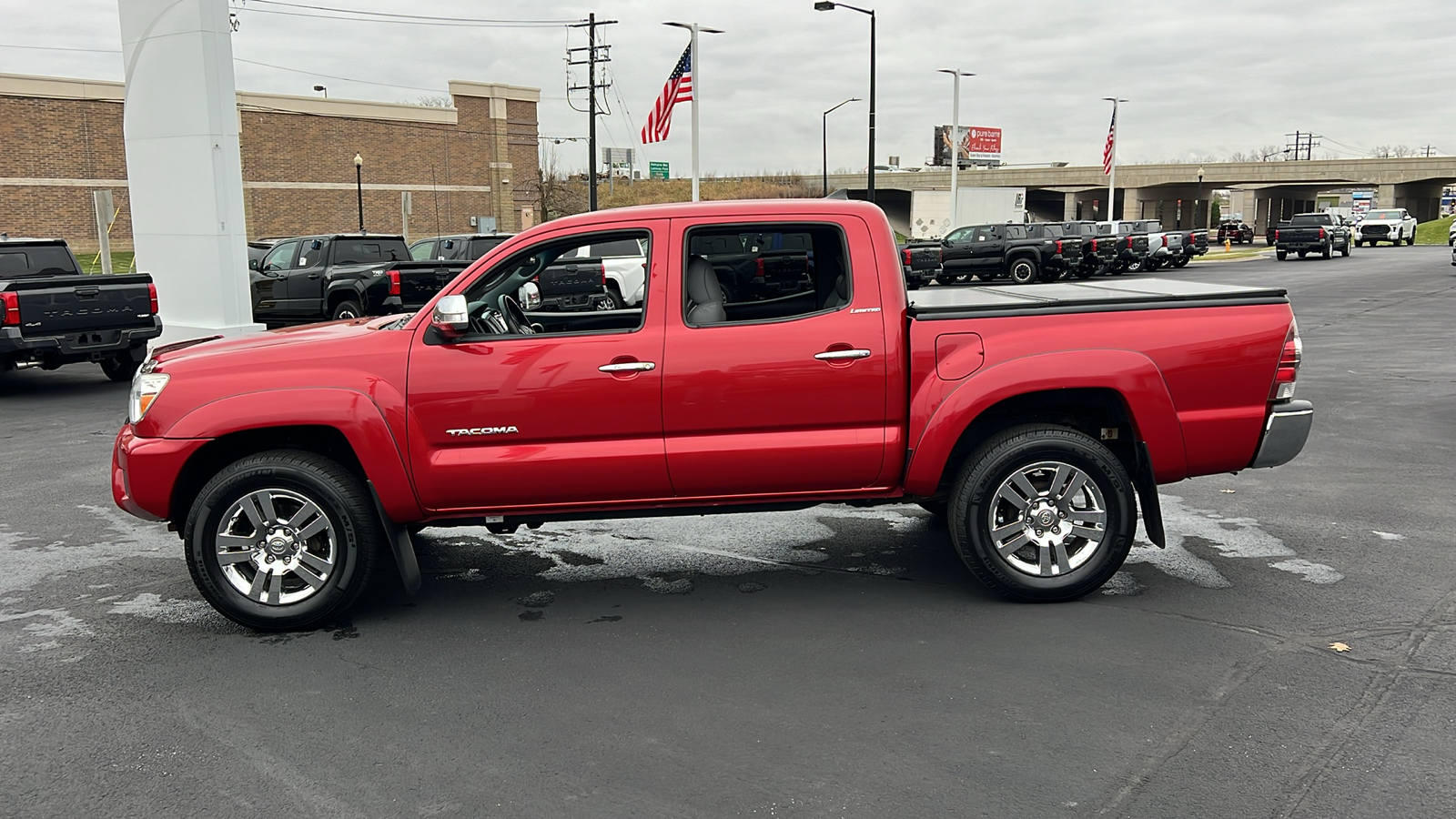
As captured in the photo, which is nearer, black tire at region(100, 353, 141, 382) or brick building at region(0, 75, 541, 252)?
black tire at region(100, 353, 141, 382)

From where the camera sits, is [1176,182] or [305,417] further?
[1176,182]

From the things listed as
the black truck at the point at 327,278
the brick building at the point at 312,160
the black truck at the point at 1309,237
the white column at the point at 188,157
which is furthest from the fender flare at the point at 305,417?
the black truck at the point at 1309,237

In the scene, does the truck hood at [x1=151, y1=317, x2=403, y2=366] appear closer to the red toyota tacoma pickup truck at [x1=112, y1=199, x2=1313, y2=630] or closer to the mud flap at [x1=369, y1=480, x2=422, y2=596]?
the red toyota tacoma pickup truck at [x1=112, y1=199, x2=1313, y2=630]

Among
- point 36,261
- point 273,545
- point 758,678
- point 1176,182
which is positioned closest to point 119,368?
point 36,261

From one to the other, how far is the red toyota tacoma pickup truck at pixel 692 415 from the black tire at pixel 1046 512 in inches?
0.5

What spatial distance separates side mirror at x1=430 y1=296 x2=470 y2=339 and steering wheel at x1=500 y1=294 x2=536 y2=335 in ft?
1.47

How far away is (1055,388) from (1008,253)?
2980cm

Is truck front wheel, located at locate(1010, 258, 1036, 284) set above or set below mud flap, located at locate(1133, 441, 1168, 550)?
above

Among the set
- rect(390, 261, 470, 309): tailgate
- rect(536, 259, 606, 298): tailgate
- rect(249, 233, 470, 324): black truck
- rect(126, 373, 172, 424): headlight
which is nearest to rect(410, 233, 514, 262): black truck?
rect(249, 233, 470, 324): black truck

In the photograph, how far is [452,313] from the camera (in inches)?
197

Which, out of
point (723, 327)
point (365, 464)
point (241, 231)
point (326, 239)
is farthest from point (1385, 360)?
point (326, 239)

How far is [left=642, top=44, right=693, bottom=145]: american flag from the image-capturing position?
2923 centimetres

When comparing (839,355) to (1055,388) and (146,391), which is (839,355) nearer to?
Answer: (1055,388)

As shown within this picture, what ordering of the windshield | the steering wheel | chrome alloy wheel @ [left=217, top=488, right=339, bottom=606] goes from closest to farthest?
chrome alloy wheel @ [left=217, top=488, right=339, bottom=606] → the steering wheel → the windshield
